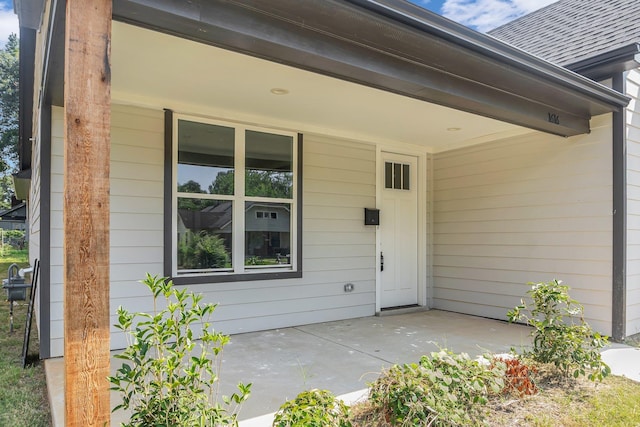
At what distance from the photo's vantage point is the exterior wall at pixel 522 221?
4.69 metres

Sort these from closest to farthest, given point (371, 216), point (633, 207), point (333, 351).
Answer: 1. point (333, 351)
2. point (633, 207)
3. point (371, 216)

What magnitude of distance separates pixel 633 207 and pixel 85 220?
533 cm

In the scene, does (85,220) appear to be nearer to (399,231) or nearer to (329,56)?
(329,56)

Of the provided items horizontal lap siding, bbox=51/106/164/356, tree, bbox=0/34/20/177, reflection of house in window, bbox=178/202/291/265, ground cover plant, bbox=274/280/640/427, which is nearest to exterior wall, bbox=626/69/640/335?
ground cover plant, bbox=274/280/640/427

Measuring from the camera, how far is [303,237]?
532cm

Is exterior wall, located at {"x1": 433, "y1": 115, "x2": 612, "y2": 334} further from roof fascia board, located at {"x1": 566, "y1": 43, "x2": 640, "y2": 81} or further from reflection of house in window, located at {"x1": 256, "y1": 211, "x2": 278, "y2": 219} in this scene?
reflection of house in window, located at {"x1": 256, "y1": 211, "x2": 278, "y2": 219}

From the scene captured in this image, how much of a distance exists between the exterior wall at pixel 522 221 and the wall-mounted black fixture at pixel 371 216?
125 cm

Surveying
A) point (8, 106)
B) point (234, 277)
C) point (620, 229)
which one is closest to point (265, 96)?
point (234, 277)

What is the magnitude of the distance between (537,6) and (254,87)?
7344mm

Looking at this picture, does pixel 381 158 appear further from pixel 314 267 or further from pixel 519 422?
pixel 519 422

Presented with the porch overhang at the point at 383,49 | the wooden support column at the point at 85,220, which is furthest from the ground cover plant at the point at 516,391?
the porch overhang at the point at 383,49

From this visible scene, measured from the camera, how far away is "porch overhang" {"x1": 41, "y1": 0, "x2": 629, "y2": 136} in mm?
2400

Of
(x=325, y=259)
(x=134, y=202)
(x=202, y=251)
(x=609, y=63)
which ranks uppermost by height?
(x=609, y=63)

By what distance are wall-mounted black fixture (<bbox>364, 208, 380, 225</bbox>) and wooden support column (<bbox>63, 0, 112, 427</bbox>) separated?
14.3 feet
